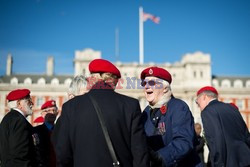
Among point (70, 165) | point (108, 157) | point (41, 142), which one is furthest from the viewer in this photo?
point (41, 142)

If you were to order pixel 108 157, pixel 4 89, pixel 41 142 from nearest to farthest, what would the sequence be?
pixel 108 157 < pixel 41 142 < pixel 4 89

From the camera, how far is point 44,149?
5.48 m

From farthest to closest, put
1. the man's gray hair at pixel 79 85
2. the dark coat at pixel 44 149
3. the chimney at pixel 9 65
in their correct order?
the chimney at pixel 9 65 → the dark coat at pixel 44 149 → the man's gray hair at pixel 79 85

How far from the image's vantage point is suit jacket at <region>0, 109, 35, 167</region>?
471cm

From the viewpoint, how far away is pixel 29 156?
487 cm

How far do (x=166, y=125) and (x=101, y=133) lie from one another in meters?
1.16

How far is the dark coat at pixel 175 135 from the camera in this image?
355cm

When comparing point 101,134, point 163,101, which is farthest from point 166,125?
point 101,134

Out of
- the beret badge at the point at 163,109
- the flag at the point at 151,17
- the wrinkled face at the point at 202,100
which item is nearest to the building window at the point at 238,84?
the flag at the point at 151,17

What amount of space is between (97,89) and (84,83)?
1055 mm

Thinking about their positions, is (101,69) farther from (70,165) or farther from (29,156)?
(29,156)

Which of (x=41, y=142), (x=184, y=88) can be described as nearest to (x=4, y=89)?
(x=184, y=88)

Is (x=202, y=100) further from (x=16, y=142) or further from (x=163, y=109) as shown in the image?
(x=16, y=142)

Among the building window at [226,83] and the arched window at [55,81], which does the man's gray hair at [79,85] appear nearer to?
the arched window at [55,81]
